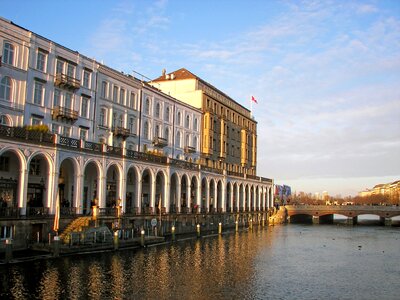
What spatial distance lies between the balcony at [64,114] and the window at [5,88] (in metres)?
6.15

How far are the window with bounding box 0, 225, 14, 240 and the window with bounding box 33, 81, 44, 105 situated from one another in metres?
16.7

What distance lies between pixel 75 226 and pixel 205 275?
16823 millimetres

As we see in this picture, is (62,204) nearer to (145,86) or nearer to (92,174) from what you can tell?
(92,174)

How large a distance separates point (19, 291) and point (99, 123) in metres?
36.2

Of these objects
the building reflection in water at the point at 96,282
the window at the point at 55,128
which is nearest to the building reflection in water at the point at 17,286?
the building reflection in water at the point at 96,282

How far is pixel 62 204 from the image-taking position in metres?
49.3

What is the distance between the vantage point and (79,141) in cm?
4831

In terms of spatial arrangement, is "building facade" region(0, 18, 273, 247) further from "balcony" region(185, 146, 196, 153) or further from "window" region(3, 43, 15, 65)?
"balcony" region(185, 146, 196, 153)

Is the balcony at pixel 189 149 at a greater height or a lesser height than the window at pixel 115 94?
lesser

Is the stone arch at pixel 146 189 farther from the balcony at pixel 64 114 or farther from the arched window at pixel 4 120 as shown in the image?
the arched window at pixel 4 120

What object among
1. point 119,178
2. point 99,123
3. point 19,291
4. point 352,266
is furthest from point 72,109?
point 352,266

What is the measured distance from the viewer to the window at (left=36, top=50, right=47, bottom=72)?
164ft

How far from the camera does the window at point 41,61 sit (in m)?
50.0

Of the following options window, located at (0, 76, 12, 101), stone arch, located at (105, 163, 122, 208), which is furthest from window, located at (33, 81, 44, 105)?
stone arch, located at (105, 163, 122, 208)
